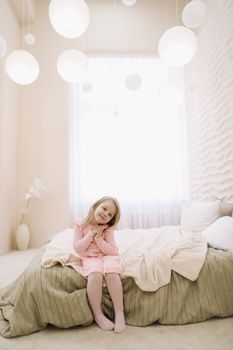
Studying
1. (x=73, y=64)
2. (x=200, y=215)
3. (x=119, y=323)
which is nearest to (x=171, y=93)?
(x=73, y=64)

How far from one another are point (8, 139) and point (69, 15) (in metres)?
2.17

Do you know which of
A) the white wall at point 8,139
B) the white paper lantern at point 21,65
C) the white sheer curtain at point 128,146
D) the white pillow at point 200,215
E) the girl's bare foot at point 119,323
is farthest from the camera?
the white sheer curtain at point 128,146

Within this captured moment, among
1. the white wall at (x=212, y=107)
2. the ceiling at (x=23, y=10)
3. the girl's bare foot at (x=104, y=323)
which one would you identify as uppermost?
the ceiling at (x=23, y=10)

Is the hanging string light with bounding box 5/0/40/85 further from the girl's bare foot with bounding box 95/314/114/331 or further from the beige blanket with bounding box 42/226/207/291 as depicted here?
the girl's bare foot with bounding box 95/314/114/331

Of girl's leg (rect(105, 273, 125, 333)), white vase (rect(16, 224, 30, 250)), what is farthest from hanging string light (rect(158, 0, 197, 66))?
white vase (rect(16, 224, 30, 250))

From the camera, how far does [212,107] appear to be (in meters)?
2.98

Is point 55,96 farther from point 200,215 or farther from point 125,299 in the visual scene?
point 125,299

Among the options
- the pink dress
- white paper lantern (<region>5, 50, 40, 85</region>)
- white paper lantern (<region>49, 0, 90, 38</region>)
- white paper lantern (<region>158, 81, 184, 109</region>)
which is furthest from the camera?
white paper lantern (<region>158, 81, 184, 109</region>)

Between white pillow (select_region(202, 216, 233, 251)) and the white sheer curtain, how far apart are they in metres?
1.78

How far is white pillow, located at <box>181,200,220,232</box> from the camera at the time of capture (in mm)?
2500

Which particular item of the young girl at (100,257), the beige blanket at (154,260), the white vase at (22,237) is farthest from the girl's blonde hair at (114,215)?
the white vase at (22,237)

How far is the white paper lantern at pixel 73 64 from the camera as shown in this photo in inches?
86.6

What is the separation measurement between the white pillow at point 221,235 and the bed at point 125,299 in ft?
0.69

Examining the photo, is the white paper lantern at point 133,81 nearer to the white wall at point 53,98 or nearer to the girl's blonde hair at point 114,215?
the girl's blonde hair at point 114,215
